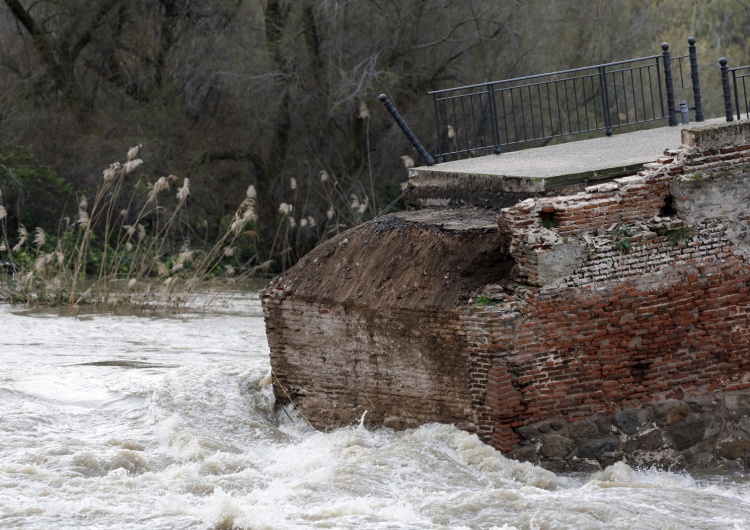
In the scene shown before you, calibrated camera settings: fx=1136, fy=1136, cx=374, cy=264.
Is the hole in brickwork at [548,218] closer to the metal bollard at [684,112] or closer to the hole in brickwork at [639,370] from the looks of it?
the hole in brickwork at [639,370]

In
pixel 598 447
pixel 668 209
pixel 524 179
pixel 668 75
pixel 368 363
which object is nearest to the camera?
pixel 598 447

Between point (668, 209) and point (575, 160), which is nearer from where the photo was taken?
point (668, 209)

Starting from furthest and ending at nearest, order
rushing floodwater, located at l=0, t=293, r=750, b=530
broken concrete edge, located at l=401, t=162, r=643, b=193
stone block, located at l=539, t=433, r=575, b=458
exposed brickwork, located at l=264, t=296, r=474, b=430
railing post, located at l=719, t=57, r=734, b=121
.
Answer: railing post, located at l=719, t=57, r=734, b=121, broken concrete edge, located at l=401, t=162, r=643, b=193, exposed brickwork, located at l=264, t=296, r=474, b=430, stone block, located at l=539, t=433, r=575, b=458, rushing floodwater, located at l=0, t=293, r=750, b=530

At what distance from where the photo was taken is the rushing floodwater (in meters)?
9.16

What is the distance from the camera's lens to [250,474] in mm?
10219

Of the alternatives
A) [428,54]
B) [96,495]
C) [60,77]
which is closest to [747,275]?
[96,495]

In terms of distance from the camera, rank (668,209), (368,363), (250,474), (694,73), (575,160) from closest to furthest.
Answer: (250,474)
(668,209)
(368,363)
(575,160)
(694,73)

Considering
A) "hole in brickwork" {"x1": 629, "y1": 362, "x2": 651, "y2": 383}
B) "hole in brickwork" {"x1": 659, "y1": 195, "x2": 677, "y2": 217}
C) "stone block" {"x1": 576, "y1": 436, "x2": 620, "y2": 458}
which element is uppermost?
"hole in brickwork" {"x1": 659, "y1": 195, "x2": 677, "y2": 217}

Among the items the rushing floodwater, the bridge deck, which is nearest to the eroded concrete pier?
the bridge deck

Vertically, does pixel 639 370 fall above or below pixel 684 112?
below

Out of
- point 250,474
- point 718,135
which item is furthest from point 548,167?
point 250,474

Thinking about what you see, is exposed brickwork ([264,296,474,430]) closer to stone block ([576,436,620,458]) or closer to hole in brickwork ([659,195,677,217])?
stone block ([576,436,620,458])

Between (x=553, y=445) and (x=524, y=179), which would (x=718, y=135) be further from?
(x=553, y=445)

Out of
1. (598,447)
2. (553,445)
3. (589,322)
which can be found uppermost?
(589,322)
